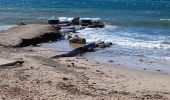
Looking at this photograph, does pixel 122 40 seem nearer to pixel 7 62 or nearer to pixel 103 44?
pixel 103 44

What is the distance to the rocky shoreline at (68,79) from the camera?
13641mm

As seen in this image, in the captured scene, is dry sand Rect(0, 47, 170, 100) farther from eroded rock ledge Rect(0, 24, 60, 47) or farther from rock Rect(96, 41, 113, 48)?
rock Rect(96, 41, 113, 48)

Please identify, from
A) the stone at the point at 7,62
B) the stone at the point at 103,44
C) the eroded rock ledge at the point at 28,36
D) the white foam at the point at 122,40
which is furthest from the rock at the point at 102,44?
the stone at the point at 7,62

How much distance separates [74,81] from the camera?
50.7 feet

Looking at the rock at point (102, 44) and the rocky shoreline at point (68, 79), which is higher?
the rocky shoreline at point (68, 79)

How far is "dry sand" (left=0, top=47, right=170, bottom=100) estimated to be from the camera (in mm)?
13562

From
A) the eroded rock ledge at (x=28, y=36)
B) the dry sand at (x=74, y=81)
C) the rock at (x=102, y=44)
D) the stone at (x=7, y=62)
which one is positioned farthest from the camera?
the rock at (x=102, y=44)

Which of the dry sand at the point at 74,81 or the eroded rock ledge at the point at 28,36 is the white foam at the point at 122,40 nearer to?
the eroded rock ledge at the point at 28,36

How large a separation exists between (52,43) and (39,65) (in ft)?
25.7

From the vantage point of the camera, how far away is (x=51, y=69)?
1733cm

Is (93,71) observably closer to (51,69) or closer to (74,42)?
(51,69)

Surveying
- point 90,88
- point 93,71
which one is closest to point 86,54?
point 93,71

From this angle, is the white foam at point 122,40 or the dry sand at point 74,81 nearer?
the dry sand at point 74,81

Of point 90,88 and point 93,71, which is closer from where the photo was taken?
point 90,88
